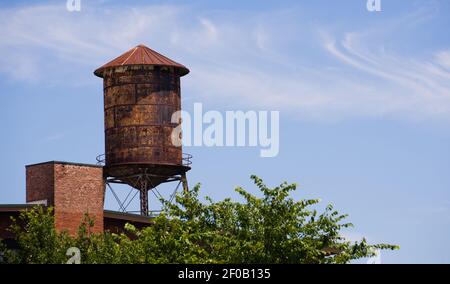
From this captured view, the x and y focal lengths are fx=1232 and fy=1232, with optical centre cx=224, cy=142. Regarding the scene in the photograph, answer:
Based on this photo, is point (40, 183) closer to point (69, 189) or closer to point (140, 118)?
point (69, 189)

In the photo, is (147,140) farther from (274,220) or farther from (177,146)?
(274,220)

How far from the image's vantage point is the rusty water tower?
2798 inches

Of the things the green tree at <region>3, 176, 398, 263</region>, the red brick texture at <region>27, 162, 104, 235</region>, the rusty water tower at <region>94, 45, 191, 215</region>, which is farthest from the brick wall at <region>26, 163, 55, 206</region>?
the rusty water tower at <region>94, 45, 191, 215</region>

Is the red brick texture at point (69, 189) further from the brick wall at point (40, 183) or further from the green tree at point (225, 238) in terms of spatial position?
the green tree at point (225, 238)

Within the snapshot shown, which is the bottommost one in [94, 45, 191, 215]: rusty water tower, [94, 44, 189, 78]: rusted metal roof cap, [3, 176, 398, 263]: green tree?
[3, 176, 398, 263]: green tree

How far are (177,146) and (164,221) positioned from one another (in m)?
35.5

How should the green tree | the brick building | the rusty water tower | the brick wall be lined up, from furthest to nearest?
the rusty water tower < the brick wall < the brick building < the green tree

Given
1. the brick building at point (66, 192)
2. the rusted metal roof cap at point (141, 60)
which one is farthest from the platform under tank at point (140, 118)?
the brick building at point (66, 192)

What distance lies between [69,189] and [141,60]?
21463 millimetres

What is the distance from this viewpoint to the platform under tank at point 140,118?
2800 inches

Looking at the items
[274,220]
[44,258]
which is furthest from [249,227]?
[44,258]

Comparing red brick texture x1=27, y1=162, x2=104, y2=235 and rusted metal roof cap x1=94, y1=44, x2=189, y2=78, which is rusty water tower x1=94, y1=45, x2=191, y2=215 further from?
red brick texture x1=27, y1=162, x2=104, y2=235

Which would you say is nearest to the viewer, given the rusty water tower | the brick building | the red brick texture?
the brick building

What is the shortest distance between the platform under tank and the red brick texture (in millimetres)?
17861
